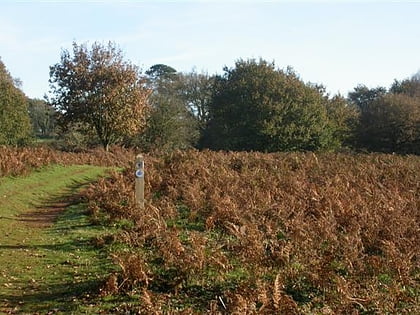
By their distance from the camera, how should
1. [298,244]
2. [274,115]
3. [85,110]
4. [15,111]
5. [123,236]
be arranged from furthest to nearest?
Result: [274,115] → [15,111] → [85,110] → [123,236] → [298,244]

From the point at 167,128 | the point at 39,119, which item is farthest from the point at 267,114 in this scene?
the point at 39,119

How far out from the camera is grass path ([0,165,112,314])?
6430mm

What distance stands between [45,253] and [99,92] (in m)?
27.4

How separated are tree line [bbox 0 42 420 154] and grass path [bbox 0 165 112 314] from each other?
19.5m

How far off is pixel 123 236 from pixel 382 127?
38.2 metres

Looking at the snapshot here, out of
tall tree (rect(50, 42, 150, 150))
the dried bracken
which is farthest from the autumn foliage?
tall tree (rect(50, 42, 150, 150))

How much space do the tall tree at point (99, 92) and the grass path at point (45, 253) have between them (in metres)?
19.1

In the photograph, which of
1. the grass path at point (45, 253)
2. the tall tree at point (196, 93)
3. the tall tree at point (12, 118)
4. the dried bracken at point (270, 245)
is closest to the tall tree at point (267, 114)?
the tall tree at point (196, 93)

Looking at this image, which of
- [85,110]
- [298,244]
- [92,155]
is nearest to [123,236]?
[298,244]

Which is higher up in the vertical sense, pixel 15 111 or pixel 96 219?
pixel 15 111

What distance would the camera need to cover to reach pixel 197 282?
22.4ft

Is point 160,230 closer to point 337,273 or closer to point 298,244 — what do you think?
point 298,244

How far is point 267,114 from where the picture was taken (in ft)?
136

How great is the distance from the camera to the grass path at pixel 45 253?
643cm
